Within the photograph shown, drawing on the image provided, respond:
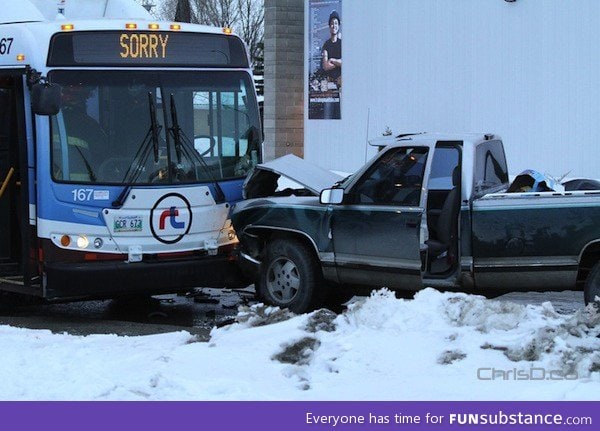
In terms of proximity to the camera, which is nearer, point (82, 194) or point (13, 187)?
point (82, 194)

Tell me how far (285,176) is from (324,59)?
1701 cm

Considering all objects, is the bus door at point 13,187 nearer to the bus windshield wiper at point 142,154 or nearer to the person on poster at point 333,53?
the bus windshield wiper at point 142,154

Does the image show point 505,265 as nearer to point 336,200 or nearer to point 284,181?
point 336,200

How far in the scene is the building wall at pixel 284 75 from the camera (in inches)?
1123

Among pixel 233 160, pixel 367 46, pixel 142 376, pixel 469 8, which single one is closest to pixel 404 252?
pixel 233 160

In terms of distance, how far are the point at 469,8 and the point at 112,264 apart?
1317 centimetres

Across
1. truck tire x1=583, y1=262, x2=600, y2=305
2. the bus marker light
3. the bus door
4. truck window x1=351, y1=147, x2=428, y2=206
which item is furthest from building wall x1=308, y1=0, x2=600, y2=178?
truck tire x1=583, y1=262, x2=600, y2=305

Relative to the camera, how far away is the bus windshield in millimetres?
10406

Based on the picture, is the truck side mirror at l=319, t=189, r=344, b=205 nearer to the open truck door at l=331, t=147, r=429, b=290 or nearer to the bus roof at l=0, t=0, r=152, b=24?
the open truck door at l=331, t=147, r=429, b=290

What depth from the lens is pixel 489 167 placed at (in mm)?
10188

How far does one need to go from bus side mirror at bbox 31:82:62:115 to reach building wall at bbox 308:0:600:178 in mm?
7259

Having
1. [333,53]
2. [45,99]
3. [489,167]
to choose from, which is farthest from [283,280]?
[333,53]

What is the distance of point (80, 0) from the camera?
12211 mm

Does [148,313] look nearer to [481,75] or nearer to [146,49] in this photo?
[146,49]
